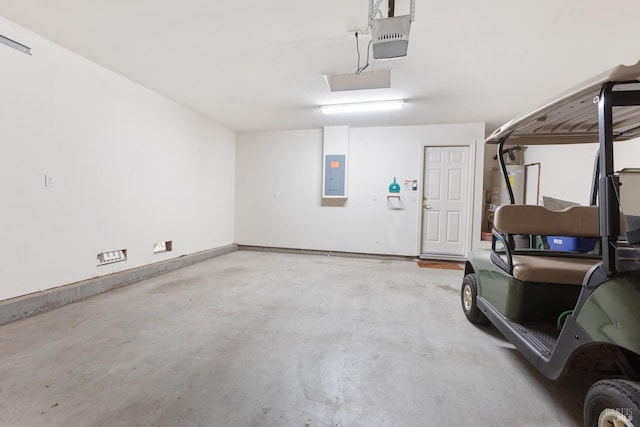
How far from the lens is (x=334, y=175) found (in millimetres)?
5785

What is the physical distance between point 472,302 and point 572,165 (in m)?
3.93

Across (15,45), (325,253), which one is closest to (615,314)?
(15,45)

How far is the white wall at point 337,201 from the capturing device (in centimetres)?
553

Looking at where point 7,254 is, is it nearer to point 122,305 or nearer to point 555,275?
point 122,305

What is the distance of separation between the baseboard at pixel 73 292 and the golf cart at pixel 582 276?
4229 millimetres

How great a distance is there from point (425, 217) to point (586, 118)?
371cm

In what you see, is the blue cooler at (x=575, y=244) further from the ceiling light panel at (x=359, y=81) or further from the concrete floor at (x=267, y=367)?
the ceiling light panel at (x=359, y=81)

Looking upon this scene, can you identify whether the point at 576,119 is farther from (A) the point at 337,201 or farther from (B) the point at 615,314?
(A) the point at 337,201

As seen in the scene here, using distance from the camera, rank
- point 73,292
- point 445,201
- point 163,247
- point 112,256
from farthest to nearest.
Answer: point 445,201 < point 163,247 < point 112,256 < point 73,292

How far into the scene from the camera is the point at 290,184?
6.16m

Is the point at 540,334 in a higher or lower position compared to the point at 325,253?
higher

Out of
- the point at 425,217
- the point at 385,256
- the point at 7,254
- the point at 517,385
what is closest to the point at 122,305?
the point at 7,254

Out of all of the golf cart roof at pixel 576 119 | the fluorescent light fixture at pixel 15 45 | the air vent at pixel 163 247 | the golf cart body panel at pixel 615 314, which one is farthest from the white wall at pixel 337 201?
the golf cart body panel at pixel 615 314

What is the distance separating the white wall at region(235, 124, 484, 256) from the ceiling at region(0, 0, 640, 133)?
55.4 inches
